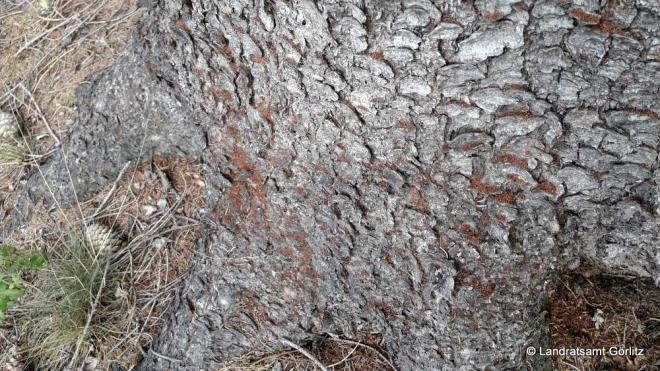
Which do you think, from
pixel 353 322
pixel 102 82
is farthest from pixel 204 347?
pixel 102 82

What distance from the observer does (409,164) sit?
1.40 meters

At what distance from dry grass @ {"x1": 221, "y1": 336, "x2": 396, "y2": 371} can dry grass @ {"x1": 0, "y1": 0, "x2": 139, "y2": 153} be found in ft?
4.61

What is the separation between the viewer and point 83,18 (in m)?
2.63

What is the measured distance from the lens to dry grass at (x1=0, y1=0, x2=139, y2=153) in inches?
97.0

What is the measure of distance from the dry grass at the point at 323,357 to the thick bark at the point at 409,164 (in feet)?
0.18

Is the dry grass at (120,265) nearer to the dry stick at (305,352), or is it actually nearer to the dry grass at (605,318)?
the dry stick at (305,352)

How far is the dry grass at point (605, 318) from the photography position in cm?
163

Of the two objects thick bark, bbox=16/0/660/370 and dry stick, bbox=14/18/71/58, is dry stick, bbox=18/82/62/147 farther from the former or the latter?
thick bark, bbox=16/0/660/370

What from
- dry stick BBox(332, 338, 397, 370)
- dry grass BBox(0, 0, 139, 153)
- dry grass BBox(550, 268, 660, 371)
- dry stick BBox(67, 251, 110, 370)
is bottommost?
dry stick BBox(67, 251, 110, 370)

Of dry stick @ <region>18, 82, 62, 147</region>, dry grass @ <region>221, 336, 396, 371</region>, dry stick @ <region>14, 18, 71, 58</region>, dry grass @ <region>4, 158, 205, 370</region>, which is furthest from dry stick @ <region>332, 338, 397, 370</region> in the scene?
dry stick @ <region>14, 18, 71, 58</region>

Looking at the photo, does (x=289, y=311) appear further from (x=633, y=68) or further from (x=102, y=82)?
(x=102, y=82)

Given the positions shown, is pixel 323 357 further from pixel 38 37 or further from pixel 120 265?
pixel 38 37

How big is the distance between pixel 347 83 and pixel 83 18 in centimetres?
189

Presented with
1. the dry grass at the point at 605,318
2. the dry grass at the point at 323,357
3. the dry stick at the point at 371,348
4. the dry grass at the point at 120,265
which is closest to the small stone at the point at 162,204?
the dry grass at the point at 120,265
